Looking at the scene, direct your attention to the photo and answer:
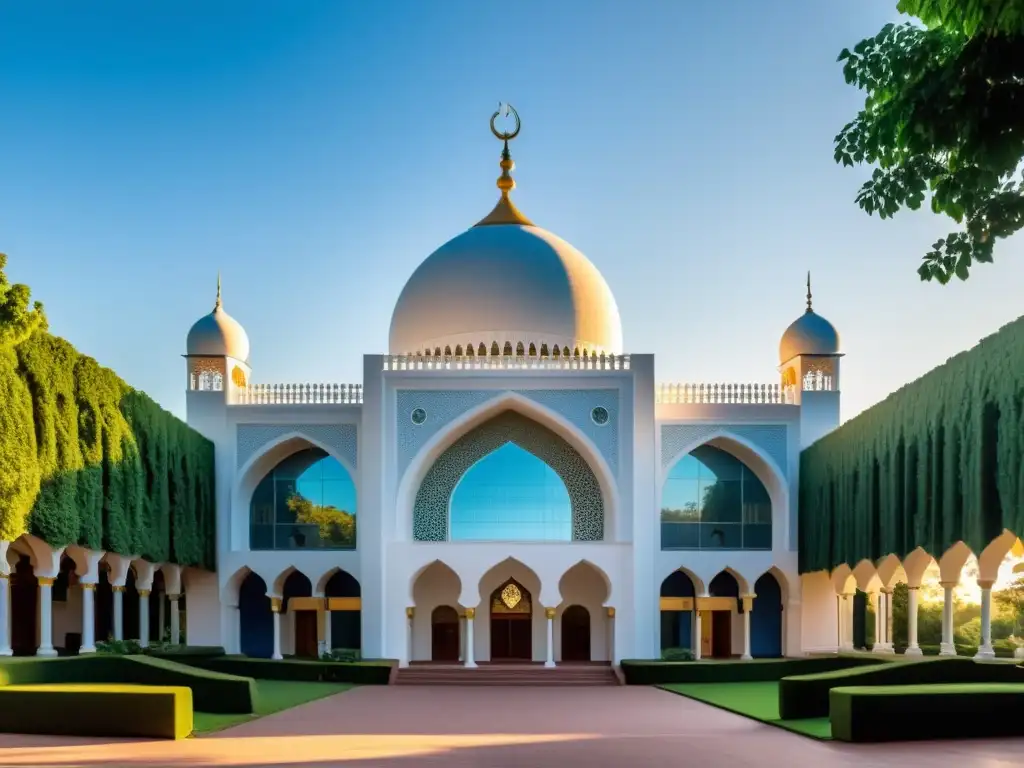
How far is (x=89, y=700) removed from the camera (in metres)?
12.5

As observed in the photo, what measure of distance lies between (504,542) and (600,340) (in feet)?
17.8

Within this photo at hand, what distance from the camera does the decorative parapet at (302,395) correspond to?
1022 inches

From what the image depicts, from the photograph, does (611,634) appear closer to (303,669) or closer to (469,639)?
(469,639)

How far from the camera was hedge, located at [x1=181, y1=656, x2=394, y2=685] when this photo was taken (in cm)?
2231

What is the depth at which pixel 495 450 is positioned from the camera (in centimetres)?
2534

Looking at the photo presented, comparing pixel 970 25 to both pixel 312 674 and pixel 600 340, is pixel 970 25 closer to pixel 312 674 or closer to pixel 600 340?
pixel 312 674

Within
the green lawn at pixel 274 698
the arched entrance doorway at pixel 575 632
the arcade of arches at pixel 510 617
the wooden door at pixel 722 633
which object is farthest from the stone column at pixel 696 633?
the green lawn at pixel 274 698

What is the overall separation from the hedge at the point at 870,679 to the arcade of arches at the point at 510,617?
11564mm

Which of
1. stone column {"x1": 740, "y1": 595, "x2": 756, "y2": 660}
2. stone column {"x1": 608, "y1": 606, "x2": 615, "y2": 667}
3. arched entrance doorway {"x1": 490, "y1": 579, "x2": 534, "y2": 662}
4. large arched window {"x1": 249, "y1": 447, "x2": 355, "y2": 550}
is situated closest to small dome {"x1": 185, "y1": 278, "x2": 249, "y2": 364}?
large arched window {"x1": 249, "y1": 447, "x2": 355, "y2": 550}

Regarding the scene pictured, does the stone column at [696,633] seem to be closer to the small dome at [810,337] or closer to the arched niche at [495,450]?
the arched niche at [495,450]

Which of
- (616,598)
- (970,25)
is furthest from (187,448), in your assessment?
(970,25)

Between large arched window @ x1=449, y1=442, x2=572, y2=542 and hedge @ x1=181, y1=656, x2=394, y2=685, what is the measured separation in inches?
129

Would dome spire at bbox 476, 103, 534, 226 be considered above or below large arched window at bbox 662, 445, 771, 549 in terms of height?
above

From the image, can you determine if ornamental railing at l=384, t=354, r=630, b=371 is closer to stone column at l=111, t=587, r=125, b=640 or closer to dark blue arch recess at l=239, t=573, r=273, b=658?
dark blue arch recess at l=239, t=573, r=273, b=658
